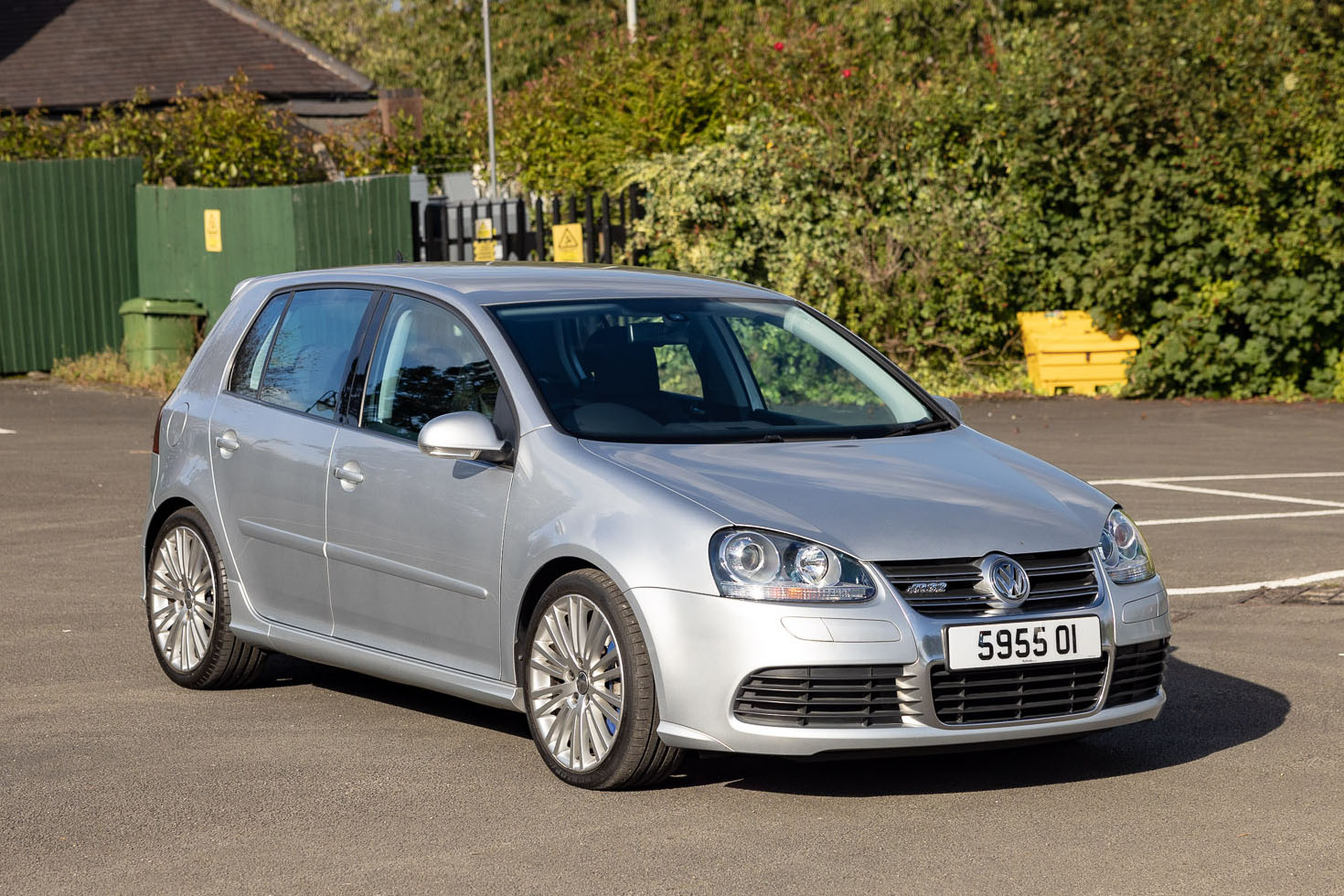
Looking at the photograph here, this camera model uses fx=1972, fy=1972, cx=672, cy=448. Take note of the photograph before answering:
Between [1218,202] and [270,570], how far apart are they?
1373 cm

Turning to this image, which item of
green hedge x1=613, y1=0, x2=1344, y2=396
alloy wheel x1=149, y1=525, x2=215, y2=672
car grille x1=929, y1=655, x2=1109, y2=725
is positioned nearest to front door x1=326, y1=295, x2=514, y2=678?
alloy wheel x1=149, y1=525, x2=215, y2=672

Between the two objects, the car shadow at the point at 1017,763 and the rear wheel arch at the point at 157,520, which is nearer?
the car shadow at the point at 1017,763

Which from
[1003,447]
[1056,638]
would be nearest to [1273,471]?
[1003,447]

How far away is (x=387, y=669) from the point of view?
6.62m

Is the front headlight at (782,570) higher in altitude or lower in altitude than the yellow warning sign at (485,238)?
lower

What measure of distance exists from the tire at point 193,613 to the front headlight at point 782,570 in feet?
8.47

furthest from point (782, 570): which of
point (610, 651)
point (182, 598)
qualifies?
point (182, 598)

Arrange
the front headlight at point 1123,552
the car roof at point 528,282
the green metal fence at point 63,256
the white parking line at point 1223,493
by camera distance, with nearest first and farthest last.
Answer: the front headlight at point 1123,552
the car roof at point 528,282
the white parking line at point 1223,493
the green metal fence at point 63,256

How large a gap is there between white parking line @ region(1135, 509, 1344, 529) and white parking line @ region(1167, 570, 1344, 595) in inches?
67.7

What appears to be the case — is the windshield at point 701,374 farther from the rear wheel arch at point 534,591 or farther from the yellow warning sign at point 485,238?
the yellow warning sign at point 485,238

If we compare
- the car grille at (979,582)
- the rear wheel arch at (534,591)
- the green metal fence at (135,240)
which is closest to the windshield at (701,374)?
the rear wheel arch at (534,591)

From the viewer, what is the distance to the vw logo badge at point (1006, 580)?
5559 mm

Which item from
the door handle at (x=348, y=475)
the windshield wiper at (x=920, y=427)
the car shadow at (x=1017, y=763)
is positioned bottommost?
the car shadow at (x=1017, y=763)

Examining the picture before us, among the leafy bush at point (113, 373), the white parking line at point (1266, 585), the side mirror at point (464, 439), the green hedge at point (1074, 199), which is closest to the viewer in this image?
the side mirror at point (464, 439)
